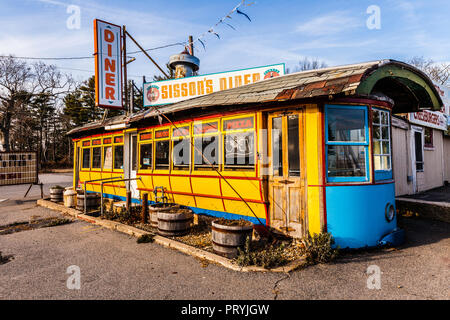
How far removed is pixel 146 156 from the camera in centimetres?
912

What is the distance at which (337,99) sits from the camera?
16.9 feet

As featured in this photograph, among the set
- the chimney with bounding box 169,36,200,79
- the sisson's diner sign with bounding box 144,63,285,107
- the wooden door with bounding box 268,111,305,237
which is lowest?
the wooden door with bounding box 268,111,305,237

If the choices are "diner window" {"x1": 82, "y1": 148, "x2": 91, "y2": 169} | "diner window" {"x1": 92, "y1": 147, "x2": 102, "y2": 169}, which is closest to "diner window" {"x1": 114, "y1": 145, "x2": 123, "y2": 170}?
"diner window" {"x1": 92, "y1": 147, "x2": 102, "y2": 169}

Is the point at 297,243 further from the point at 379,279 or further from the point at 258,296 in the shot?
the point at 258,296

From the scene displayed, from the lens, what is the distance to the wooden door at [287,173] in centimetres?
535

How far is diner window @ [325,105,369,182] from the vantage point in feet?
17.0

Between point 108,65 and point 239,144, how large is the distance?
260 inches

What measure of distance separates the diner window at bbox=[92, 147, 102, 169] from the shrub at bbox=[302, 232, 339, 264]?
380 inches

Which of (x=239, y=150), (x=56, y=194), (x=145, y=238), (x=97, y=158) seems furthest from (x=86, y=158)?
(x=239, y=150)

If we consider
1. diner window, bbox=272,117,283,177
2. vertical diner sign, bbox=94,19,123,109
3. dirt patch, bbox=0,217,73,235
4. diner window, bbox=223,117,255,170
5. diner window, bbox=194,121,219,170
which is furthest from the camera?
vertical diner sign, bbox=94,19,123,109

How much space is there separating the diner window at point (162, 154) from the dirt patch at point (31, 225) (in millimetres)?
3300

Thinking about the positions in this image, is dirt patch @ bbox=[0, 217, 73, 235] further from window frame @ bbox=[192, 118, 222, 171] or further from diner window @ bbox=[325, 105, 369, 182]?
diner window @ bbox=[325, 105, 369, 182]
